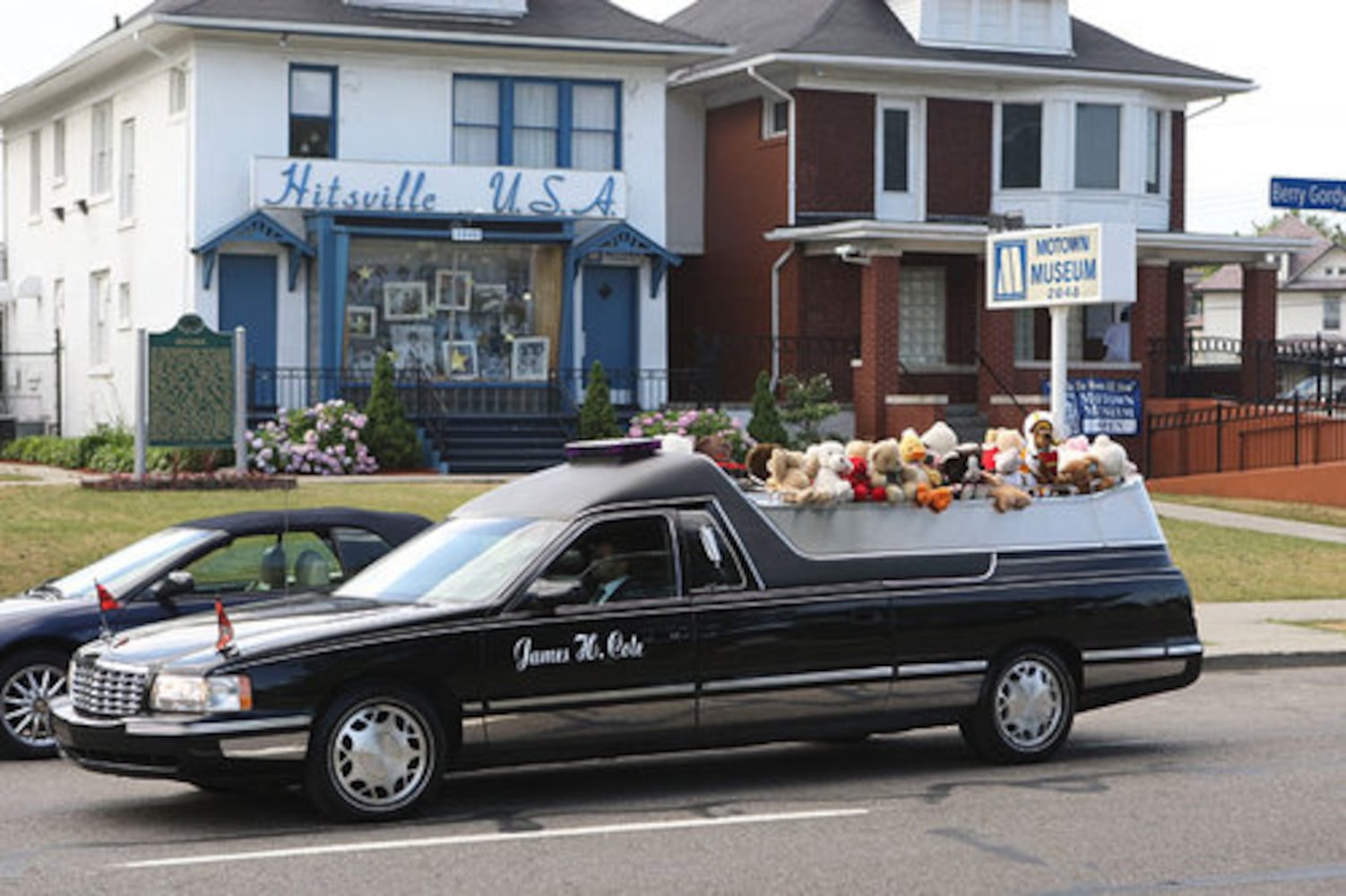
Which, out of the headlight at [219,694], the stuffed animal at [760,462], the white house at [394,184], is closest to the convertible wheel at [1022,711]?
the stuffed animal at [760,462]

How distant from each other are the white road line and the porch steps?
72.8ft

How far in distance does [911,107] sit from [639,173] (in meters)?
5.54

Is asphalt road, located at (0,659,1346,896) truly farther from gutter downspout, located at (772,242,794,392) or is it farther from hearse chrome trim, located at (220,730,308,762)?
gutter downspout, located at (772,242,794,392)

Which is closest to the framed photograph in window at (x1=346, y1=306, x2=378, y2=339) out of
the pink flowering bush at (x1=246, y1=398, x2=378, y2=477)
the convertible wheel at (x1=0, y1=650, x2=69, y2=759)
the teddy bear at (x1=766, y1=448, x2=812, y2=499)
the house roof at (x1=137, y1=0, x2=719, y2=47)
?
the pink flowering bush at (x1=246, y1=398, x2=378, y2=477)

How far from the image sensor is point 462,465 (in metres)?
32.7

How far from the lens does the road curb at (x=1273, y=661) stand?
16.8 meters

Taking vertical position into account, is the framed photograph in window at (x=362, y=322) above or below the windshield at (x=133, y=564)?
above

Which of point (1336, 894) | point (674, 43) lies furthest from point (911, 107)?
point (1336, 894)

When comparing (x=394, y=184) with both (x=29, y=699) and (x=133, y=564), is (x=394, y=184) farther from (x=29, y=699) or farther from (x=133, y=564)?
(x=29, y=699)

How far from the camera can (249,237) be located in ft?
110

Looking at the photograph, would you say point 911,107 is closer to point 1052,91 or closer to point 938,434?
point 1052,91

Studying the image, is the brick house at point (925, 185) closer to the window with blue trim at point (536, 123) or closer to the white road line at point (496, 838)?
the window with blue trim at point (536, 123)

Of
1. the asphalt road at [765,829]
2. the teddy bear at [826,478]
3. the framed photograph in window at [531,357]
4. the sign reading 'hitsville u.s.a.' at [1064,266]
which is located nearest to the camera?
the asphalt road at [765,829]

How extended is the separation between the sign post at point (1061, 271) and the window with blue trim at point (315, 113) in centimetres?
1663
